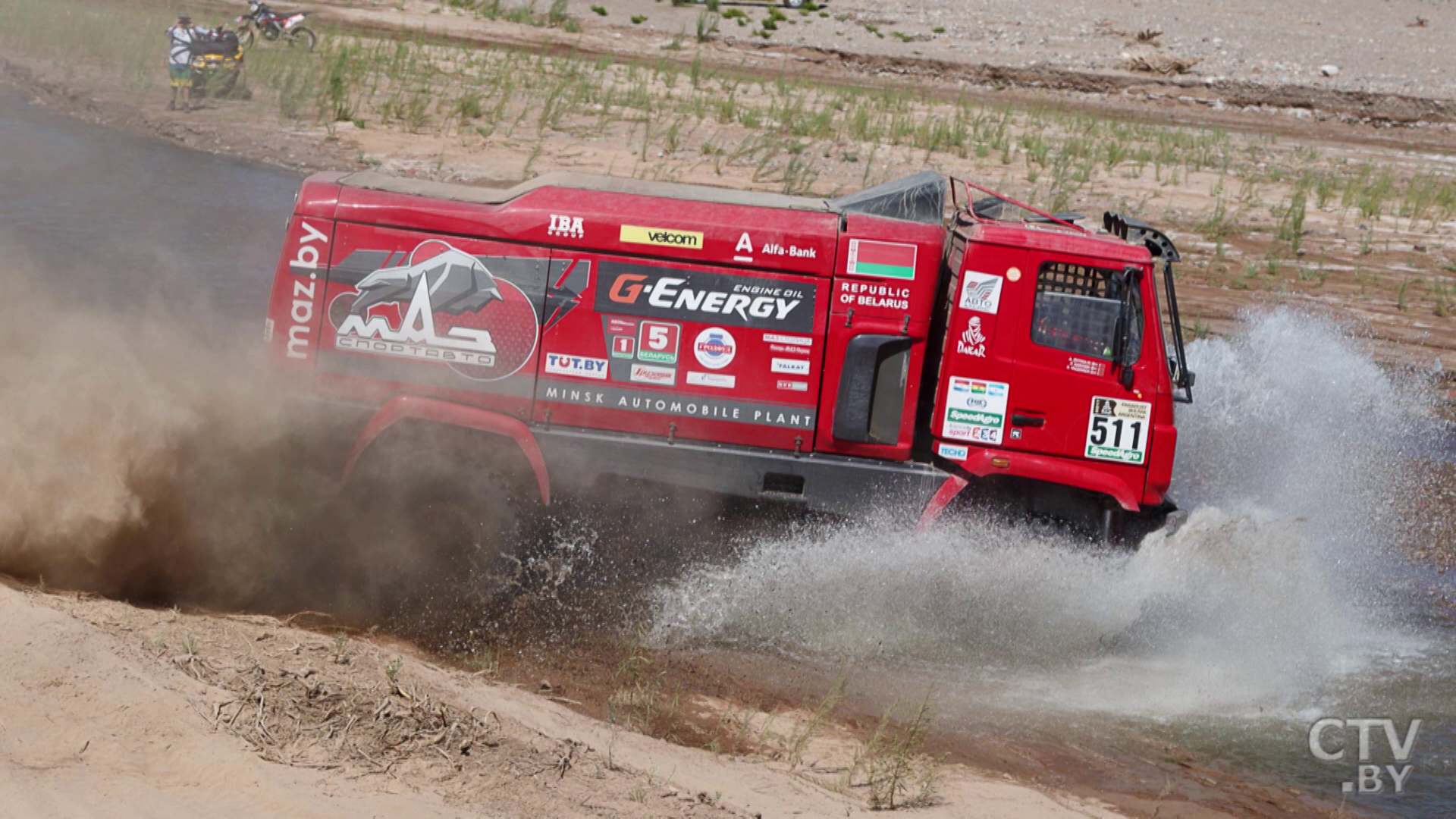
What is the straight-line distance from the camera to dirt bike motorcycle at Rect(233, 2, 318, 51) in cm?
2545

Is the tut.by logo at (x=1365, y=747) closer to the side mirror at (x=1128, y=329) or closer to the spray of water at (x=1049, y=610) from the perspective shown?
the spray of water at (x=1049, y=610)

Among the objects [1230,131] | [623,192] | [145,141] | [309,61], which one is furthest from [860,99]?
[623,192]

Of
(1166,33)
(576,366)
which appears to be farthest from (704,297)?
(1166,33)

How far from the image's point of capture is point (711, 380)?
7.84m

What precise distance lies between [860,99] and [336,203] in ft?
64.0

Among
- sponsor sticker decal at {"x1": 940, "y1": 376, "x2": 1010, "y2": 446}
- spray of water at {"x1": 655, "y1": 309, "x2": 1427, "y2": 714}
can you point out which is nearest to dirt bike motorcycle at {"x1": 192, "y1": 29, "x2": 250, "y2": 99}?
spray of water at {"x1": 655, "y1": 309, "x2": 1427, "y2": 714}

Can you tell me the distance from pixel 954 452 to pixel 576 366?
245cm

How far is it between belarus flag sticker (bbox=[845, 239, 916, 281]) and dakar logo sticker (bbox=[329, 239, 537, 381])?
204 cm

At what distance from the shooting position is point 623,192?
8.09 meters

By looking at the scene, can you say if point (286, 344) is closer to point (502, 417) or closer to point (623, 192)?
point (502, 417)

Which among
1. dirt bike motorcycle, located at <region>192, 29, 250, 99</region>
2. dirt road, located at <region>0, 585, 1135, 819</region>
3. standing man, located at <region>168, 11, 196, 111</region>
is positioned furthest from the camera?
dirt bike motorcycle, located at <region>192, 29, 250, 99</region>

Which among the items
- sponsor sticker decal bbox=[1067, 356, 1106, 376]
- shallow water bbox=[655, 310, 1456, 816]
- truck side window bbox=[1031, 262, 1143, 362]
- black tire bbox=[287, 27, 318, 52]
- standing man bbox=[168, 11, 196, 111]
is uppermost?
black tire bbox=[287, 27, 318, 52]

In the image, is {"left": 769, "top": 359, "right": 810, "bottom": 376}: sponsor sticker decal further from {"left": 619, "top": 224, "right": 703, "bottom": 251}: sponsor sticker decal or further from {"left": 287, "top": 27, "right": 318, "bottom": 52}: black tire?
{"left": 287, "top": 27, "right": 318, "bottom": 52}: black tire

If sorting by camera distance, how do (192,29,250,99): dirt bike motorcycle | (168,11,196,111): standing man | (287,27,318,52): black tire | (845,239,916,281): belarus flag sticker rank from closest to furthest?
(845,239,916,281): belarus flag sticker, (168,11,196,111): standing man, (192,29,250,99): dirt bike motorcycle, (287,27,318,52): black tire
